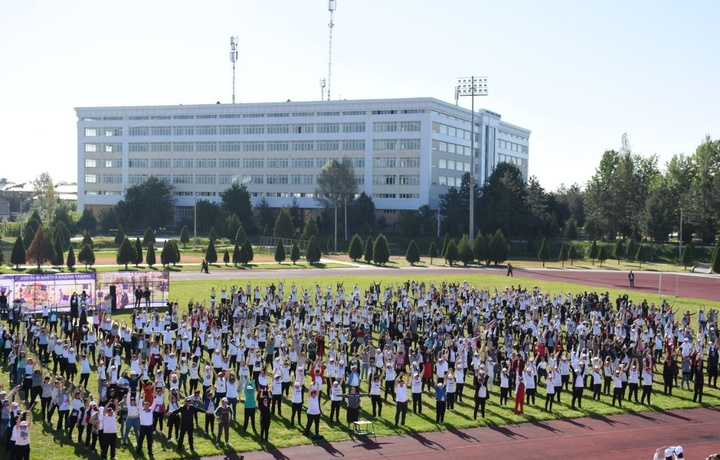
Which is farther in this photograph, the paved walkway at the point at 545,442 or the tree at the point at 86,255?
the tree at the point at 86,255

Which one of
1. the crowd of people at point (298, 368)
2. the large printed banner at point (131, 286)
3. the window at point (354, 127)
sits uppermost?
the window at point (354, 127)

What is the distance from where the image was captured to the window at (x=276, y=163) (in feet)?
339

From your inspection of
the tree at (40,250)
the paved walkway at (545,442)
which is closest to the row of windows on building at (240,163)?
the tree at (40,250)

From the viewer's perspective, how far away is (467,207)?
294 feet

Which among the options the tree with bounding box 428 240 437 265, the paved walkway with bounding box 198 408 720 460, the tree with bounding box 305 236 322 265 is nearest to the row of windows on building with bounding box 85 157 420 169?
the tree with bounding box 428 240 437 265

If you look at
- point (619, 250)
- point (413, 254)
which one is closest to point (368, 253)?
point (413, 254)

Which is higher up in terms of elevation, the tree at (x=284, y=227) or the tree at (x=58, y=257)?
the tree at (x=284, y=227)

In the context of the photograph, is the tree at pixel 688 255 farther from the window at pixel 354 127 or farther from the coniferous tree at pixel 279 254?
the window at pixel 354 127

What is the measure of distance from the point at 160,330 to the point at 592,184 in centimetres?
8711

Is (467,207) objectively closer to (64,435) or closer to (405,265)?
(405,265)

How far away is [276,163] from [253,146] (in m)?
4.47

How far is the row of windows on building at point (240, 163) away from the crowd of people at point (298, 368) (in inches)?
2563

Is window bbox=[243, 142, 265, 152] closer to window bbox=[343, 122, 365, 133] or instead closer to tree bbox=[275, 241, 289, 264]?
window bbox=[343, 122, 365, 133]

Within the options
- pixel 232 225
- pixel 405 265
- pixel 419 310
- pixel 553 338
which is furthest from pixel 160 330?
pixel 232 225
